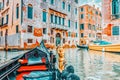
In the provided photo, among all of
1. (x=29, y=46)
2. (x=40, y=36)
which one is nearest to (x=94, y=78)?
(x=29, y=46)

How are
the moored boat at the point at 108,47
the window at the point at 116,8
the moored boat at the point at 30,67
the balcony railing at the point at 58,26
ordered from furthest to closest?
1. the balcony railing at the point at 58,26
2. the window at the point at 116,8
3. the moored boat at the point at 108,47
4. the moored boat at the point at 30,67

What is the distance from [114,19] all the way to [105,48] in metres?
3.35

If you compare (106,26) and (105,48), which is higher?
(106,26)

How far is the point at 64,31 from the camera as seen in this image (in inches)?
1111

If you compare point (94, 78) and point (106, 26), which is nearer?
point (94, 78)

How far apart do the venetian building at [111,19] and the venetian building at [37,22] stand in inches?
280

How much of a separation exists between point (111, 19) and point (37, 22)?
996 cm

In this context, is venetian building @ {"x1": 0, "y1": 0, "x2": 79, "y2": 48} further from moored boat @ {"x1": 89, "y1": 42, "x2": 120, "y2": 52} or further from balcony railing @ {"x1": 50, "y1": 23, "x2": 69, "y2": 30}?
moored boat @ {"x1": 89, "y1": 42, "x2": 120, "y2": 52}

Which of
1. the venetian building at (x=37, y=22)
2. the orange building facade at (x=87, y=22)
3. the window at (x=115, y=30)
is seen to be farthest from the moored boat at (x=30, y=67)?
the orange building facade at (x=87, y=22)

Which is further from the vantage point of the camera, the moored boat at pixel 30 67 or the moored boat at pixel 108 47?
the moored boat at pixel 108 47

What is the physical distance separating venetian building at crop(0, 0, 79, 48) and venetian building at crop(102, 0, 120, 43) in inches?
280

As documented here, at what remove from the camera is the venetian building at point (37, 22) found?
20.1 m

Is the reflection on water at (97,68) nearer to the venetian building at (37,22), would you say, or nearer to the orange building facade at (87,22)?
the venetian building at (37,22)

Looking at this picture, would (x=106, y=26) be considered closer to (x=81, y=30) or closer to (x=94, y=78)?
(x=94, y=78)
